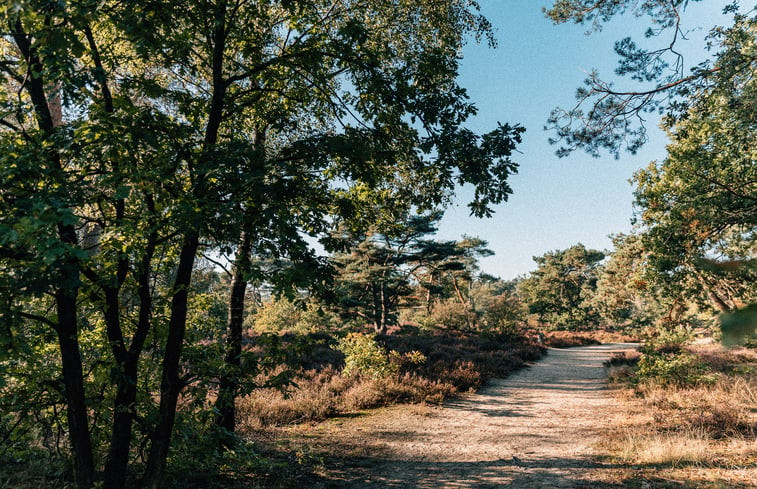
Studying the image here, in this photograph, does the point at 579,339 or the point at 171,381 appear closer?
the point at 171,381

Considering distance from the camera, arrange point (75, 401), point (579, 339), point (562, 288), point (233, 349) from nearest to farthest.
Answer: point (75, 401) → point (233, 349) → point (579, 339) → point (562, 288)

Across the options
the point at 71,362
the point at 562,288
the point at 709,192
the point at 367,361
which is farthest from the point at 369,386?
the point at 562,288

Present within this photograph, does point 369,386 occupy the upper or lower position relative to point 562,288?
lower

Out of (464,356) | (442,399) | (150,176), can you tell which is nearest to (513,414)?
(442,399)

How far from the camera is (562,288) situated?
44.4 meters

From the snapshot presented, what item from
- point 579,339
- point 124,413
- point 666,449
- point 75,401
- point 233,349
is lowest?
point 579,339

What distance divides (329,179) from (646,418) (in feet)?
25.5

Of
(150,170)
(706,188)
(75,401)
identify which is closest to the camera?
(150,170)

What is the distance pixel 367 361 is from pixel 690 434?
6783 millimetres

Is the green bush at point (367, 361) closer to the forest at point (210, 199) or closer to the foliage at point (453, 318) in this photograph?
the forest at point (210, 199)

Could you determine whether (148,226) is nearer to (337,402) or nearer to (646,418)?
(337,402)

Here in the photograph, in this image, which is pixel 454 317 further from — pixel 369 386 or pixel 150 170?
pixel 150 170

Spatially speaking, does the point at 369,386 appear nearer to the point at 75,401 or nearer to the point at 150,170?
the point at 75,401

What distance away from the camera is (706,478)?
4664mm
